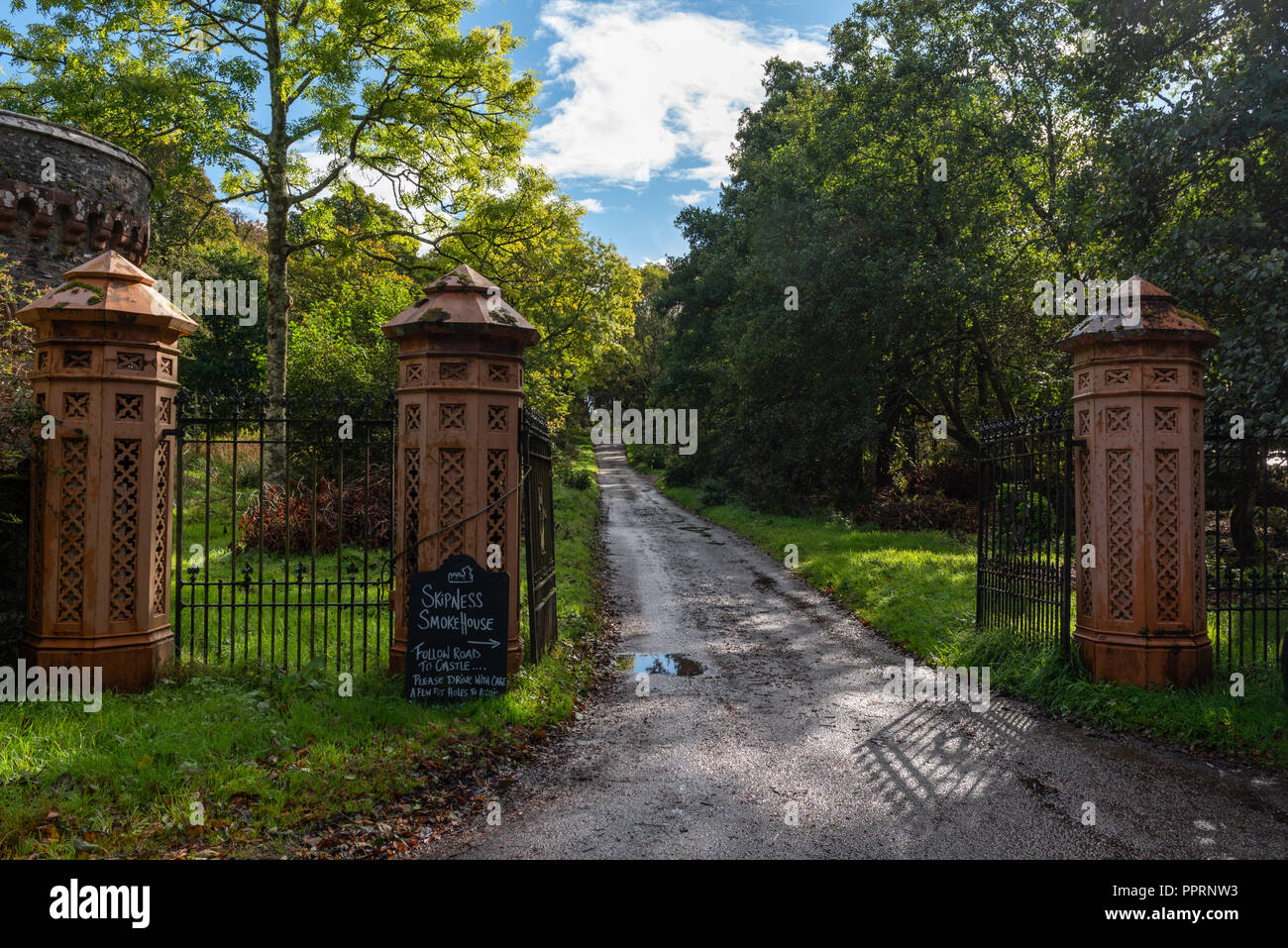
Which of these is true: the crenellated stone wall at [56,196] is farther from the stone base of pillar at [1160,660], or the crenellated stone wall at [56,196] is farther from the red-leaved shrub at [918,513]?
the red-leaved shrub at [918,513]

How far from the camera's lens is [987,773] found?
5.46m

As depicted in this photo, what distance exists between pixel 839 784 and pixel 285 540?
4.56 meters

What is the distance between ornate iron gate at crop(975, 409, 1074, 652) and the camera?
24.8ft

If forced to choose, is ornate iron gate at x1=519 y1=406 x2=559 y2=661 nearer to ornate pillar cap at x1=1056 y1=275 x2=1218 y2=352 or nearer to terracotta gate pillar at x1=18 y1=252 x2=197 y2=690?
terracotta gate pillar at x1=18 y1=252 x2=197 y2=690

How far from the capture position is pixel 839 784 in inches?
206

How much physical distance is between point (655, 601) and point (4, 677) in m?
8.17

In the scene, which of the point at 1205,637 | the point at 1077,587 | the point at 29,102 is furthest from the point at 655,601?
the point at 29,102

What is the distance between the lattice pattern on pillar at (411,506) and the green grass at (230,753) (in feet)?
3.26

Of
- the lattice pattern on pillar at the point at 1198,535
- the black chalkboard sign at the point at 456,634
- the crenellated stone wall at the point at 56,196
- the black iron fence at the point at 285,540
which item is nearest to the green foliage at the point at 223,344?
the black iron fence at the point at 285,540

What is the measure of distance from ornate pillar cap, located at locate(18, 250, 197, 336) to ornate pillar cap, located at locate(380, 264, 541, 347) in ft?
5.52

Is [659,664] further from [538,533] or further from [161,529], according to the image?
[161,529]

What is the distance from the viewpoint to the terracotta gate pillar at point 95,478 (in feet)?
19.6

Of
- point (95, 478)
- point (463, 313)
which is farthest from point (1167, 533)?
point (95, 478)
